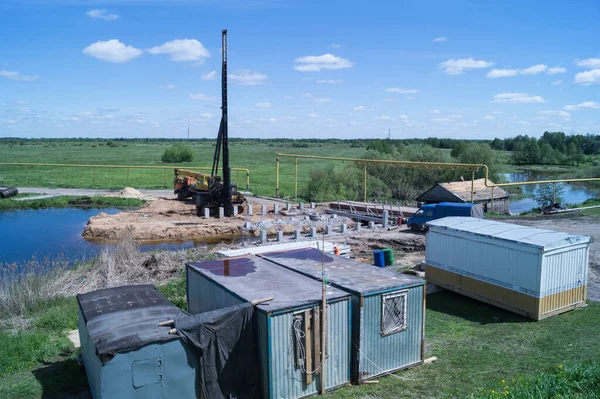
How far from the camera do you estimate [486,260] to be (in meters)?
15.8

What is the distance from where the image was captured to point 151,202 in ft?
136

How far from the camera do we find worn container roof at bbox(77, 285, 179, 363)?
8594 mm

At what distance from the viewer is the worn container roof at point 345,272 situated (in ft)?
36.3

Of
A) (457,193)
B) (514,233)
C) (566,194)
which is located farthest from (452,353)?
(566,194)

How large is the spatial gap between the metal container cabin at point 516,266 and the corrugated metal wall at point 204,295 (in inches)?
336

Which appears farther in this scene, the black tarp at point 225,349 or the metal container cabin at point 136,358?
the black tarp at point 225,349

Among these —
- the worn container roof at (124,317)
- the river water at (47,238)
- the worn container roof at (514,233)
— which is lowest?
the river water at (47,238)

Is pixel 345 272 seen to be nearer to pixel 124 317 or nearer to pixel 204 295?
pixel 204 295

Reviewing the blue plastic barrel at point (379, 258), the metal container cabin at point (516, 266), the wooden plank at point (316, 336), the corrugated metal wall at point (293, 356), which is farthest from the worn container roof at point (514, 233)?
the wooden plank at point (316, 336)

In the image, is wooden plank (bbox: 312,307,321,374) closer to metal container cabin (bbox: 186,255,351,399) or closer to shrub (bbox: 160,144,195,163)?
metal container cabin (bbox: 186,255,351,399)

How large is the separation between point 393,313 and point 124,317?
17.9ft

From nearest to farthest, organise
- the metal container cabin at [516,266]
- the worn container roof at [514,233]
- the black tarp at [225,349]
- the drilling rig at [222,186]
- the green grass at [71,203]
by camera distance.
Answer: the black tarp at [225,349]
the metal container cabin at [516,266]
the worn container roof at [514,233]
the drilling rig at [222,186]
the green grass at [71,203]

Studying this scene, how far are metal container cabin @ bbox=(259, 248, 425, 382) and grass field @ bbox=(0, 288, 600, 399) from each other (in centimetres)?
32

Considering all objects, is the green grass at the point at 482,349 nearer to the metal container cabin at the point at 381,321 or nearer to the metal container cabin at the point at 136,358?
the metal container cabin at the point at 381,321
